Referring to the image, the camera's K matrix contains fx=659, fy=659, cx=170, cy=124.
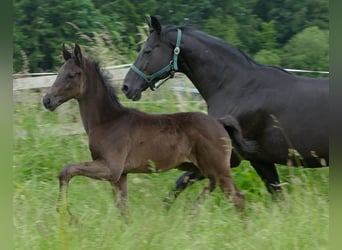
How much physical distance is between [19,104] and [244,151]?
3.55 m

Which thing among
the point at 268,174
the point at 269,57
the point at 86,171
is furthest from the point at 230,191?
the point at 269,57

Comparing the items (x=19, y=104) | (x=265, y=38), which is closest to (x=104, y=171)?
(x=19, y=104)

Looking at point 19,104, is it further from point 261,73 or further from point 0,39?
point 0,39

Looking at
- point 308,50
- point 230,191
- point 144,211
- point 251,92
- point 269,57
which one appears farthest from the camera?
point 269,57

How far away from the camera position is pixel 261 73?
5.96 m

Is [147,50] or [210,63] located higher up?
[147,50]

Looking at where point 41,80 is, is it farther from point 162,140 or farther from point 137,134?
point 162,140

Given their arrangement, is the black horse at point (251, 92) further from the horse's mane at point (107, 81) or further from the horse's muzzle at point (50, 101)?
the horse's muzzle at point (50, 101)

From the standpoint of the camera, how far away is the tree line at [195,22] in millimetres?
12461

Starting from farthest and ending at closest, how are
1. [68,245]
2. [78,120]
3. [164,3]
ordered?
[164,3]
[78,120]
[68,245]

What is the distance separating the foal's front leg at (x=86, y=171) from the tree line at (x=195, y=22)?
701 centimetres

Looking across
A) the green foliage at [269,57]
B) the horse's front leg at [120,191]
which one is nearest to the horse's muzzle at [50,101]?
the horse's front leg at [120,191]

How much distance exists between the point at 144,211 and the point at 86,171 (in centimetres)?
69

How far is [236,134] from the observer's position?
5523mm
